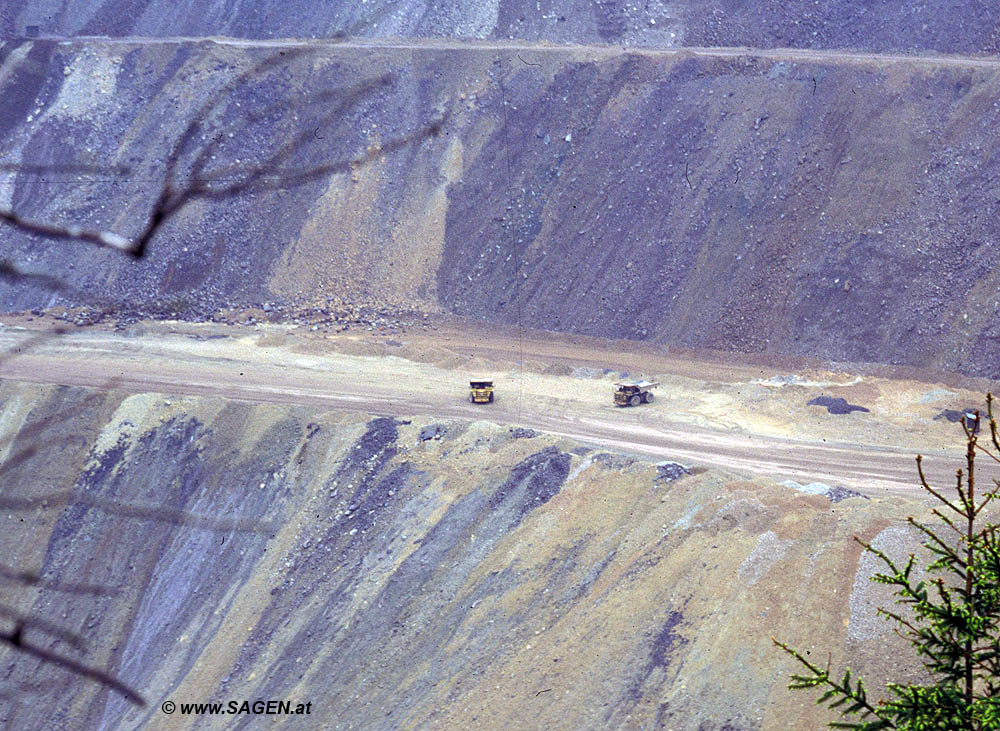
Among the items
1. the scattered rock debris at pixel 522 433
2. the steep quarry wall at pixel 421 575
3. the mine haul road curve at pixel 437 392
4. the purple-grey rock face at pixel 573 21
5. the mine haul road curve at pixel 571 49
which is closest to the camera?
the steep quarry wall at pixel 421 575

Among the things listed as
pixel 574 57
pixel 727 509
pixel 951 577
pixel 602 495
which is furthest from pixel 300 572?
pixel 574 57

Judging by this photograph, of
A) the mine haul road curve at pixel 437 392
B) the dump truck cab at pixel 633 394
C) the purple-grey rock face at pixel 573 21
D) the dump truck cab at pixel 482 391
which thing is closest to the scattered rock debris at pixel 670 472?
the mine haul road curve at pixel 437 392

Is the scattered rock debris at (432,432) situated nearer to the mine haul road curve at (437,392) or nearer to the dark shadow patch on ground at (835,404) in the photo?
the mine haul road curve at (437,392)

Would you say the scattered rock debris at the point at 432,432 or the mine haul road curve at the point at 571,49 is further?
the mine haul road curve at the point at 571,49

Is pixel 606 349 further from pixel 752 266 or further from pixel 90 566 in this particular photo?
pixel 90 566

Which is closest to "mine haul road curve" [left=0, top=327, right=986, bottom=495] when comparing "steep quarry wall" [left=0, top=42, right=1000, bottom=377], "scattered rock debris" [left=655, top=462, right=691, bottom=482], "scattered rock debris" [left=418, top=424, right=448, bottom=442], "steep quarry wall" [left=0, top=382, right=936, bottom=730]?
"scattered rock debris" [left=418, top=424, right=448, bottom=442]

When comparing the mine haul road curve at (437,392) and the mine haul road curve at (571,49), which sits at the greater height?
the mine haul road curve at (571,49)

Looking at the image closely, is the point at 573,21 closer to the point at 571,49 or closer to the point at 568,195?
the point at 571,49
